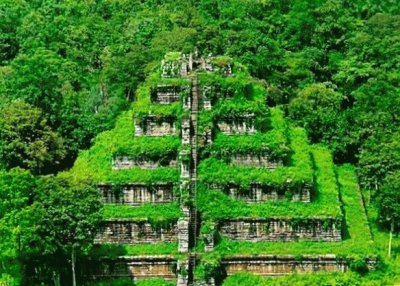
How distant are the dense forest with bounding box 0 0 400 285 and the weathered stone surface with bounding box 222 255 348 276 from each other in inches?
34.0

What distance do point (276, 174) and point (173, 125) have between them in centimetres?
666

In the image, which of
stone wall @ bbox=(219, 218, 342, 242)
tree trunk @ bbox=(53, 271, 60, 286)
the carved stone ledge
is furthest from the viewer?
the carved stone ledge

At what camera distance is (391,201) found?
143ft

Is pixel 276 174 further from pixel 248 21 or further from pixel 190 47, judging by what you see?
pixel 248 21

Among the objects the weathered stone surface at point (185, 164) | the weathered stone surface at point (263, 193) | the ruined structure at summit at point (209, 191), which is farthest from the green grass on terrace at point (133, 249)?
the weathered stone surface at point (263, 193)

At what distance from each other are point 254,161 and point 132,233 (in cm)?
781

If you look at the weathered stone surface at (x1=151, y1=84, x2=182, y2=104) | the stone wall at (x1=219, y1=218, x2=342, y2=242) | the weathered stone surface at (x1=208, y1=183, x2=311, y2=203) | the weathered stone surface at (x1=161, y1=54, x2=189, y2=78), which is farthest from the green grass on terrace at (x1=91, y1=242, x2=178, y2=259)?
the weathered stone surface at (x1=161, y1=54, x2=189, y2=78)

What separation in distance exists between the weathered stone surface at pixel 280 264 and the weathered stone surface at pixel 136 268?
114 inches

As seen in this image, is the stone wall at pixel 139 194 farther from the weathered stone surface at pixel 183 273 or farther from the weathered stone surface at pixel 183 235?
the weathered stone surface at pixel 183 273

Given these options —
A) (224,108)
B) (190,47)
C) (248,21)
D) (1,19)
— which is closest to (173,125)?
(224,108)

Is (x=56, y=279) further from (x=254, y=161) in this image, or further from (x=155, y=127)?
(x=254, y=161)

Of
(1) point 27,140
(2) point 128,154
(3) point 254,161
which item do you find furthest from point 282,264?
(1) point 27,140

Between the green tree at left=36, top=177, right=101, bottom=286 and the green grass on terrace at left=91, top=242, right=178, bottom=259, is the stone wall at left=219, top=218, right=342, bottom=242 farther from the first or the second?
the green tree at left=36, top=177, right=101, bottom=286

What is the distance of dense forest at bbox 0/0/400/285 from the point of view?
3931 centimetres
